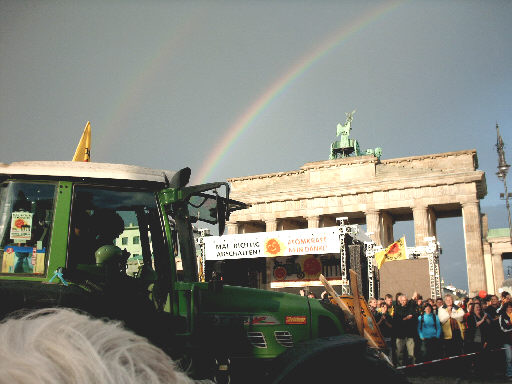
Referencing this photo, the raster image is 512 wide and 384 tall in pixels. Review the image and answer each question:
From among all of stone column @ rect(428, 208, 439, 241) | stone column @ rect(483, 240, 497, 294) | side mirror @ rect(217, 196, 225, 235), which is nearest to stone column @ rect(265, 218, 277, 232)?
stone column @ rect(428, 208, 439, 241)

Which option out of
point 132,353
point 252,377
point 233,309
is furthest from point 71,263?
point 132,353

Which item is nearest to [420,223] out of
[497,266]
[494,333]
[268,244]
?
[497,266]

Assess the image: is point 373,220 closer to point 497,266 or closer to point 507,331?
point 497,266

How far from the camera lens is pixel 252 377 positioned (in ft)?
13.1

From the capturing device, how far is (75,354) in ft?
3.10

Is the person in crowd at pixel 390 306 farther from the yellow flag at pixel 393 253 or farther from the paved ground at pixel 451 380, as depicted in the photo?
the yellow flag at pixel 393 253

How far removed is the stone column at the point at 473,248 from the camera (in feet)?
127

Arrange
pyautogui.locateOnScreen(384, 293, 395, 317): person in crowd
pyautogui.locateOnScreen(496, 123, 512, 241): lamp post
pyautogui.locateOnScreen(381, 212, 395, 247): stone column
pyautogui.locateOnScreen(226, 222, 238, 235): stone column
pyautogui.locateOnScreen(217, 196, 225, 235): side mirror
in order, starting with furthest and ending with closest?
pyautogui.locateOnScreen(226, 222, 238, 235): stone column < pyautogui.locateOnScreen(381, 212, 395, 247): stone column < pyautogui.locateOnScreen(496, 123, 512, 241): lamp post < pyautogui.locateOnScreen(384, 293, 395, 317): person in crowd < pyautogui.locateOnScreen(217, 196, 225, 235): side mirror

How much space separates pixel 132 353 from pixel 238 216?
4734 centimetres

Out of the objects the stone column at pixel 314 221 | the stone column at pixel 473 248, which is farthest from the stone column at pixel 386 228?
the stone column at pixel 473 248

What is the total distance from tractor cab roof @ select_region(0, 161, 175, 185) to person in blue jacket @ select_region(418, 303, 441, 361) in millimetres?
11550

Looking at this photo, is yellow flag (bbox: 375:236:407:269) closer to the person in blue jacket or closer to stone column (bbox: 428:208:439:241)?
the person in blue jacket

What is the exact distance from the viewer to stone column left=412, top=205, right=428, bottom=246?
42.1m

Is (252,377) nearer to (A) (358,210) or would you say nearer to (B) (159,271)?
(B) (159,271)
